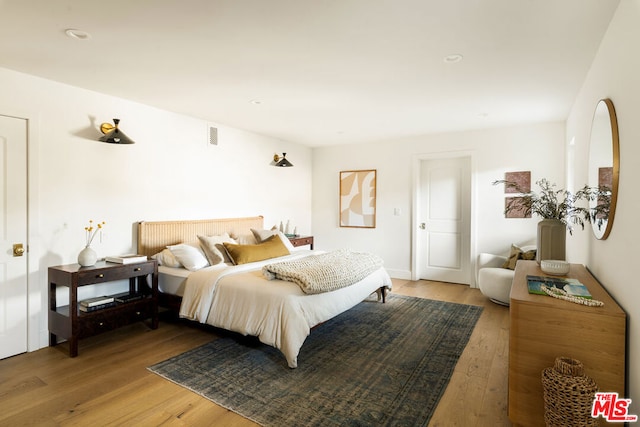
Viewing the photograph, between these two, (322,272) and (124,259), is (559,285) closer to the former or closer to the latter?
(322,272)

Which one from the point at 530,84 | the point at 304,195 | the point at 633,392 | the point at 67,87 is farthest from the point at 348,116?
the point at 633,392

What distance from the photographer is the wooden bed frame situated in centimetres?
388

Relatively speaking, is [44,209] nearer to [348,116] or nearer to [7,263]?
[7,263]

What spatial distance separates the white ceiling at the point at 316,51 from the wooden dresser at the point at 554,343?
1682 millimetres

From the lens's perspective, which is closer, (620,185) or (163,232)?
(620,185)

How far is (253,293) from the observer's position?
9.82ft

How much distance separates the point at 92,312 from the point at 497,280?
441cm

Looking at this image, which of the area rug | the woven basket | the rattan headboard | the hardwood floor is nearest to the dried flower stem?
the rattan headboard

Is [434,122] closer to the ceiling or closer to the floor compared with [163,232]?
closer to the ceiling

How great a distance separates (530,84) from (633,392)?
268 centimetres

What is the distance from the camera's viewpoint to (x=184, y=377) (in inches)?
103

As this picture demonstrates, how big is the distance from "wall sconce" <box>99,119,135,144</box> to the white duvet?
4.91 ft

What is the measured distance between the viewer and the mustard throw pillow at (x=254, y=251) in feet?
13.0

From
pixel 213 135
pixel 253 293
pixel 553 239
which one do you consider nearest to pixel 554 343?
pixel 553 239
